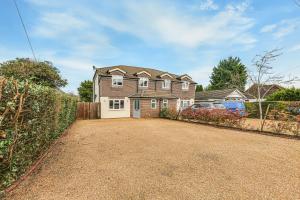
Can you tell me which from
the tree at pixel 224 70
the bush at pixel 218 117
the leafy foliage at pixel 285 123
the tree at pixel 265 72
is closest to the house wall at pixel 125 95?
the bush at pixel 218 117

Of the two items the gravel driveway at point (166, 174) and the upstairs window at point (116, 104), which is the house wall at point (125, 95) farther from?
the gravel driveway at point (166, 174)

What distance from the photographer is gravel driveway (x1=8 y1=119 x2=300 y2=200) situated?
2982 mm

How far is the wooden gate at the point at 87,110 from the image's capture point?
1777 cm

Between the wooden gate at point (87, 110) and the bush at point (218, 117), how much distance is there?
10805mm

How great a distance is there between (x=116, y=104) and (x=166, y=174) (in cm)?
1623

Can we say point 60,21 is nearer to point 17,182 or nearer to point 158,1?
point 158,1

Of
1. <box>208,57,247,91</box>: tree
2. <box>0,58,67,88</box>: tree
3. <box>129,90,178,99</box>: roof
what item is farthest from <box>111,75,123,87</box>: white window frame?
<box>208,57,247,91</box>: tree

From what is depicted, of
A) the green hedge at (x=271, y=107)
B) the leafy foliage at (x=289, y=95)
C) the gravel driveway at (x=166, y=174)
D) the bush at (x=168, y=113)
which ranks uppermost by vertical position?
the leafy foliage at (x=289, y=95)

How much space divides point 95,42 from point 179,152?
44.6 feet

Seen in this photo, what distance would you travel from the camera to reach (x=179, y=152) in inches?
215

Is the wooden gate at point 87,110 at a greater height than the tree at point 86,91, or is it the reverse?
the tree at point 86,91

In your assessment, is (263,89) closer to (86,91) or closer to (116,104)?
(116,104)

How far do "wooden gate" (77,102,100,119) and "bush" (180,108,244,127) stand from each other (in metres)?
10.8

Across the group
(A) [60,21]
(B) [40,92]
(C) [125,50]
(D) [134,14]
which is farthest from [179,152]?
(C) [125,50]
